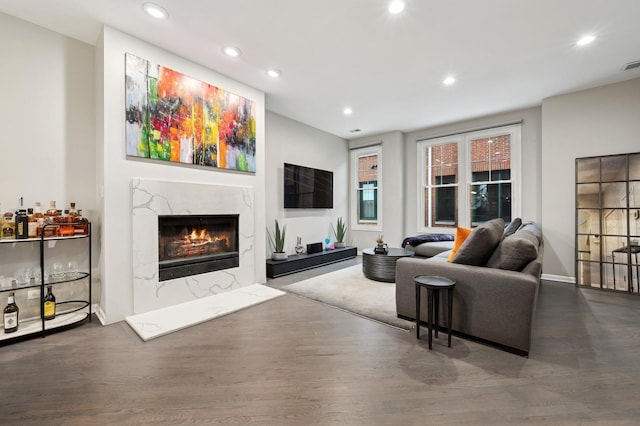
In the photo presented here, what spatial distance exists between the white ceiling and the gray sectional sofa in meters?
1.98

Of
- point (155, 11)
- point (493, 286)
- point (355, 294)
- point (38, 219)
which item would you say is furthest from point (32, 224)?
point (493, 286)

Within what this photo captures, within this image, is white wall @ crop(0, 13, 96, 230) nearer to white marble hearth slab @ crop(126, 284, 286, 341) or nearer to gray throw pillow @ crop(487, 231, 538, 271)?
white marble hearth slab @ crop(126, 284, 286, 341)

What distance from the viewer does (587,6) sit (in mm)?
2334

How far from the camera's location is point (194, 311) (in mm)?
2920

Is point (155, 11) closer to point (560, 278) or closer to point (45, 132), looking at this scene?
point (45, 132)

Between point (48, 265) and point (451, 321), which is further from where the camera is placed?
point (48, 265)

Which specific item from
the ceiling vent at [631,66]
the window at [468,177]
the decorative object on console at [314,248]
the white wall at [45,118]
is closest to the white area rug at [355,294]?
the decorative object on console at [314,248]

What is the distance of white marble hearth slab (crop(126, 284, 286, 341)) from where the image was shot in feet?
8.25

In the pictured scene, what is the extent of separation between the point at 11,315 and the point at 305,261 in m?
3.54

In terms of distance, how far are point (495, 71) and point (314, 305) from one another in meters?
3.75

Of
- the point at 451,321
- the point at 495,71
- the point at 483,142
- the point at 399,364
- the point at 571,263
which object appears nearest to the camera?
the point at 399,364

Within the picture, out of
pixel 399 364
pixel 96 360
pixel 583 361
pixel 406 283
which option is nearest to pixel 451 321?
pixel 406 283

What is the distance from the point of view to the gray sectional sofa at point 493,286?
2.04 meters

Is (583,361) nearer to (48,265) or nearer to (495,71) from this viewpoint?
(495,71)
